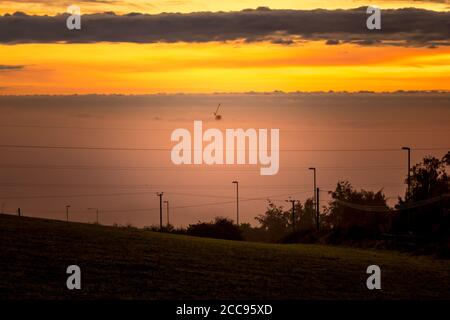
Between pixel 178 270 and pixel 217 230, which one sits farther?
pixel 217 230

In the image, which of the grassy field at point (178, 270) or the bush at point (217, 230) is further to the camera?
the bush at point (217, 230)

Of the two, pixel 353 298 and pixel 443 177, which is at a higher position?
pixel 443 177

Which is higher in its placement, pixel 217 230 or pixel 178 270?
pixel 217 230

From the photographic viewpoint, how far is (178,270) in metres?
47.2

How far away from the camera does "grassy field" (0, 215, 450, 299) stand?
40.8 m

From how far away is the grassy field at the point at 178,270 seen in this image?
40.8 metres

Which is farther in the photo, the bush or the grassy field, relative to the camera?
the bush

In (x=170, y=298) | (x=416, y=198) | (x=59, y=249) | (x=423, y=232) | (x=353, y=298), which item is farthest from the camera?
(x=416, y=198)
